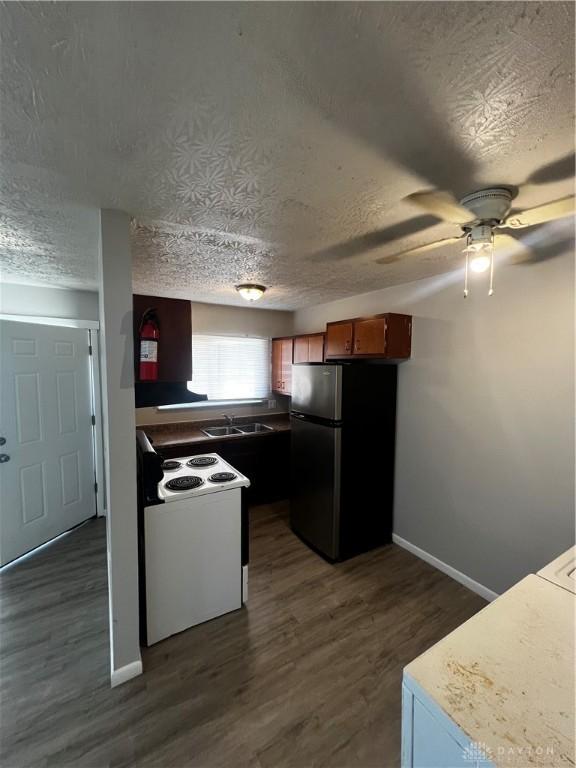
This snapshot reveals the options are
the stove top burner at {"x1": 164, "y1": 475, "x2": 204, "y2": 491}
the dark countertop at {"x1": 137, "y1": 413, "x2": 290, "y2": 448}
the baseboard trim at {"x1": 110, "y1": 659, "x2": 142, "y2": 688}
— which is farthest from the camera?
the dark countertop at {"x1": 137, "y1": 413, "x2": 290, "y2": 448}

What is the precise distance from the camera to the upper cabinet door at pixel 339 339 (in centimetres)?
300

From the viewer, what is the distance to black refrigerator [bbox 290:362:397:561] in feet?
8.48

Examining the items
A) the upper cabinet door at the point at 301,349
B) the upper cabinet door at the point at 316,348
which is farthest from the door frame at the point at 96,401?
the upper cabinet door at the point at 316,348

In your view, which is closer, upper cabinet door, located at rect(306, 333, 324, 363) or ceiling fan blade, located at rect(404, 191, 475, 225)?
ceiling fan blade, located at rect(404, 191, 475, 225)

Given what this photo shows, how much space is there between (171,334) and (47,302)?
2.21m

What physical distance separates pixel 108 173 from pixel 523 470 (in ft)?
9.27

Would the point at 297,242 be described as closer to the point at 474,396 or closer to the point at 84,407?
the point at 474,396

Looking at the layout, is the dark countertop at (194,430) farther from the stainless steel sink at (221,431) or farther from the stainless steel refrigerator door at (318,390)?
the stainless steel refrigerator door at (318,390)

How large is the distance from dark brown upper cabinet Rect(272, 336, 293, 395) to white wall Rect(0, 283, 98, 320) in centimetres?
220

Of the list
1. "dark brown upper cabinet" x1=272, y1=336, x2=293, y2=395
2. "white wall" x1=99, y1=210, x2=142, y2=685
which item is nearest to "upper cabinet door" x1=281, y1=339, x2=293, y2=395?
"dark brown upper cabinet" x1=272, y1=336, x2=293, y2=395

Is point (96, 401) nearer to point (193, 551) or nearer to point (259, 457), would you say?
point (259, 457)

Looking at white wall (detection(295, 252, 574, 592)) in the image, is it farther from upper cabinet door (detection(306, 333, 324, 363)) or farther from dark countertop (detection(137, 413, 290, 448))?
dark countertop (detection(137, 413, 290, 448))

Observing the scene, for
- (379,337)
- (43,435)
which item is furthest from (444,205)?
(43,435)

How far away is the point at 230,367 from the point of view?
4.20 metres
